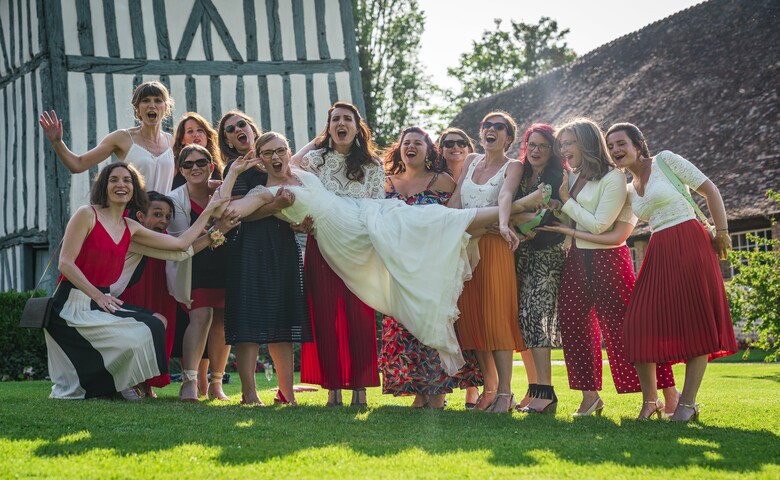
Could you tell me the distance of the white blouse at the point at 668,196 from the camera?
5.44 m

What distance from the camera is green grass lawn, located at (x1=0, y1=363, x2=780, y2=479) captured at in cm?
357

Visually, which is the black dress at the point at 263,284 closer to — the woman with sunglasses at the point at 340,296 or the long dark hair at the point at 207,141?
the woman with sunglasses at the point at 340,296

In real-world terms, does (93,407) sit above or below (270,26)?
below

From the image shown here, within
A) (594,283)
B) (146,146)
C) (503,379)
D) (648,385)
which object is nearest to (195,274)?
(146,146)

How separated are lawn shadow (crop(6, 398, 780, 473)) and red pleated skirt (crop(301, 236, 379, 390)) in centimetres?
50

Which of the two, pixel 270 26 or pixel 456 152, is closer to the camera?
pixel 456 152

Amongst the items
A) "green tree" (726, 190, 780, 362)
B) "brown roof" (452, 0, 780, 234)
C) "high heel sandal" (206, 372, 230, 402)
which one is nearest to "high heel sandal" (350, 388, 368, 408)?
"high heel sandal" (206, 372, 230, 402)

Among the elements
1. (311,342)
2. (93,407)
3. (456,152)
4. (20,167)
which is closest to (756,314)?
(456,152)

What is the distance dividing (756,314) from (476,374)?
726 centimetres

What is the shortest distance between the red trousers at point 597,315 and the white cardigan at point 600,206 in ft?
0.41

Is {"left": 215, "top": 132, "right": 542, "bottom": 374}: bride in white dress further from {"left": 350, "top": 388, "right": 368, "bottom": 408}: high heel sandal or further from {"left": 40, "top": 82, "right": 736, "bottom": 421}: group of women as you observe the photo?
{"left": 350, "top": 388, "right": 368, "bottom": 408}: high heel sandal

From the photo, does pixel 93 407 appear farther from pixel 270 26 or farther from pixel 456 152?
pixel 270 26

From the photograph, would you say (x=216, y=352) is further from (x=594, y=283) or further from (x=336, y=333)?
(x=594, y=283)

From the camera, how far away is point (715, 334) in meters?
5.16
